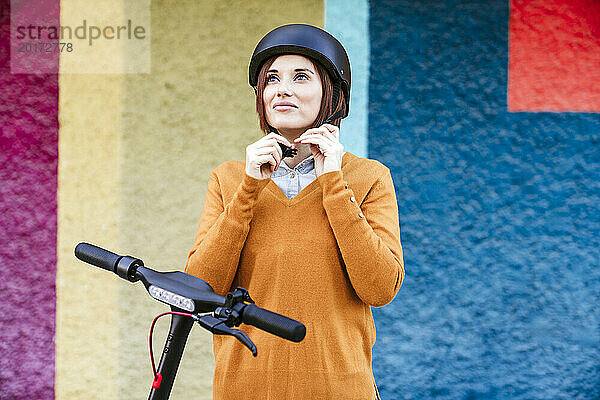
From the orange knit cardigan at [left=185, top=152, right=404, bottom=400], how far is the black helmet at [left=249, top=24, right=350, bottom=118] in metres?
0.37

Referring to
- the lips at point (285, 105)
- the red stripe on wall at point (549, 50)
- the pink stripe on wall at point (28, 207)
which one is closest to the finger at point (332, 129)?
the lips at point (285, 105)

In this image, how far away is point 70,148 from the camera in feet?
10.5

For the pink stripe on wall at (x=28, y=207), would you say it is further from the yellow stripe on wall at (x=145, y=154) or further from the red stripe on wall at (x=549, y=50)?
the red stripe on wall at (x=549, y=50)

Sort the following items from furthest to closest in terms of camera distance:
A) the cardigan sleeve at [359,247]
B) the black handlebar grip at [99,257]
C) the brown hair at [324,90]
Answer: the brown hair at [324,90] < the cardigan sleeve at [359,247] < the black handlebar grip at [99,257]

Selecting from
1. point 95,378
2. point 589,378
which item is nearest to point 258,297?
point 95,378

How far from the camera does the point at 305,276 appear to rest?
172 centimetres

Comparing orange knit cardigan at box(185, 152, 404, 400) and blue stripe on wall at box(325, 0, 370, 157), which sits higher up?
blue stripe on wall at box(325, 0, 370, 157)

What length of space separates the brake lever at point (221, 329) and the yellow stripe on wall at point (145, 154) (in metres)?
2.12

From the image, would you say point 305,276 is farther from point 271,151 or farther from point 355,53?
point 355,53

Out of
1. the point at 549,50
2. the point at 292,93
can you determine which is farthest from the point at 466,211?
the point at 292,93

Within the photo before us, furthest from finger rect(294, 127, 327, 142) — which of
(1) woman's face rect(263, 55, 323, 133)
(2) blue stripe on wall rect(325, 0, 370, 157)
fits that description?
(2) blue stripe on wall rect(325, 0, 370, 157)

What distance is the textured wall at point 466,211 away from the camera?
320 centimetres

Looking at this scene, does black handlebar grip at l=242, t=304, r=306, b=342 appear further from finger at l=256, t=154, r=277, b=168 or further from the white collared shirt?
the white collared shirt

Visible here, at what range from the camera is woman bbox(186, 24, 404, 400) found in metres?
1.67
